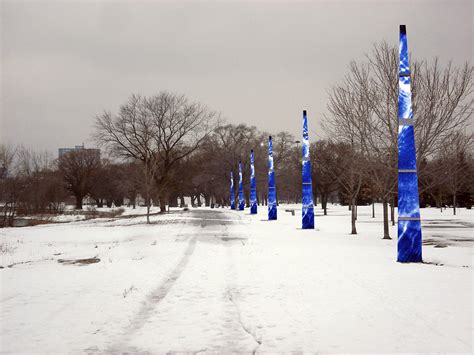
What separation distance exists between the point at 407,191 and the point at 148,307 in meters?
7.79

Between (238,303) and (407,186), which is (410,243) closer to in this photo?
(407,186)

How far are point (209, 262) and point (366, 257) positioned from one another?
4.41 metres

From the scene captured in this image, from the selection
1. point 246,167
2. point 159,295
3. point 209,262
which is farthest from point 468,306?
point 246,167

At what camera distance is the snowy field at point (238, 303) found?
18.1 ft

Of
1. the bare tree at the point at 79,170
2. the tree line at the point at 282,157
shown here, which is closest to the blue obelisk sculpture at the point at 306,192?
the tree line at the point at 282,157

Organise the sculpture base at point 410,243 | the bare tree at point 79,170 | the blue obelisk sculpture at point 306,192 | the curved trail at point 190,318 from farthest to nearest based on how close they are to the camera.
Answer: the bare tree at point 79,170 < the blue obelisk sculpture at point 306,192 < the sculpture base at point 410,243 < the curved trail at point 190,318

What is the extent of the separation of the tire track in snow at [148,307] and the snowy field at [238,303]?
0.07 ft

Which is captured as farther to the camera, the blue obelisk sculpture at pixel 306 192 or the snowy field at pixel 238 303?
the blue obelisk sculpture at pixel 306 192

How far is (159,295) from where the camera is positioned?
8273 mm

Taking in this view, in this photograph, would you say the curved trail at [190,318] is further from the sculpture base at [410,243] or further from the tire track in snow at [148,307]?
the sculpture base at [410,243]

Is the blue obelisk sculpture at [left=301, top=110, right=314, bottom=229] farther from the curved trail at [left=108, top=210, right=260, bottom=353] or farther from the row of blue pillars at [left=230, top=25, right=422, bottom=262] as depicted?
the curved trail at [left=108, top=210, right=260, bottom=353]

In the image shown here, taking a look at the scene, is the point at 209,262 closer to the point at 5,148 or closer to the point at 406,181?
the point at 406,181

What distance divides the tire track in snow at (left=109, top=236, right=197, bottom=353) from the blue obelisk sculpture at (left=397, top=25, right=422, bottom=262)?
18.3 ft

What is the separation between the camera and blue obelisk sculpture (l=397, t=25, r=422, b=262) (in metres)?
12.2
